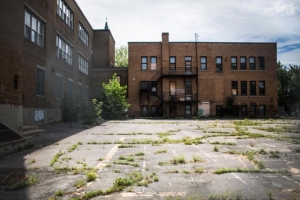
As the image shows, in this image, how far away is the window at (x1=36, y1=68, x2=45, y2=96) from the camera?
2108 centimetres

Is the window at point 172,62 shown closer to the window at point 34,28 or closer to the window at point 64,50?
the window at point 64,50

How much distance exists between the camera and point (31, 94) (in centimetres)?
1975

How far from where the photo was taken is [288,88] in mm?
54031

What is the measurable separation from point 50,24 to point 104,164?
1957cm

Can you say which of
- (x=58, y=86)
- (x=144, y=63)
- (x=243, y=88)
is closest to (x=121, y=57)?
(x=144, y=63)


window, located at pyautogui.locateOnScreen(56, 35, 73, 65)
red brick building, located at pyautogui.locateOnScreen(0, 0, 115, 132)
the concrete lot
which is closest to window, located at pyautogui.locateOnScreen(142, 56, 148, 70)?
red brick building, located at pyautogui.locateOnScreen(0, 0, 115, 132)

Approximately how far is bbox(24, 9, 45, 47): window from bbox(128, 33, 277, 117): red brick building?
20.1 metres

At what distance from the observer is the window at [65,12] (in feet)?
85.8

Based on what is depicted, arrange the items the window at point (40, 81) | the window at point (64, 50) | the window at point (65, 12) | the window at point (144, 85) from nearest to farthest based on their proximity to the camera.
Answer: the window at point (40, 81)
the window at point (64, 50)
the window at point (65, 12)
the window at point (144, 85)

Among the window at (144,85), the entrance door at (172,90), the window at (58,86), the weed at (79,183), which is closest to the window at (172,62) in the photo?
the entrance door at (172,90)

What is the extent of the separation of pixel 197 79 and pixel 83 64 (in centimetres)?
1605

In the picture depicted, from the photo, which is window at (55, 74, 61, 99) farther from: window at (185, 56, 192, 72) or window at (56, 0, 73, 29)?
window at (185, 56, 192, 72)

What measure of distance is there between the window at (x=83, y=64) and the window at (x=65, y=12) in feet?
17.4

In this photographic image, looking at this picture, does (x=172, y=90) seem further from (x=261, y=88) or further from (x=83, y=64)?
(x=261, y=88)
